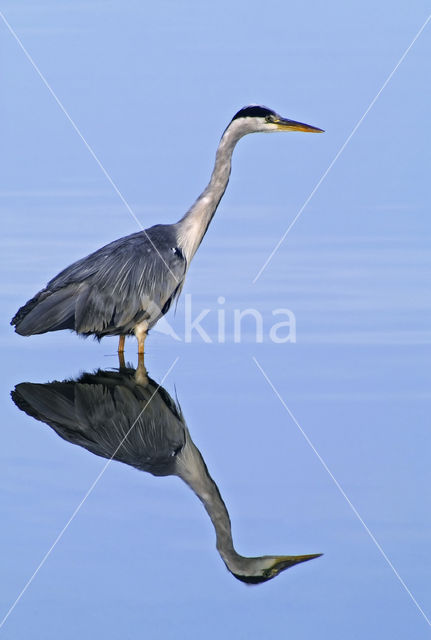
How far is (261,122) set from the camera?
7410 mm

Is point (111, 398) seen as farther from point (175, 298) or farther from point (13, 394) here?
point (175, 298)

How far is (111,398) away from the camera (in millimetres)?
5832

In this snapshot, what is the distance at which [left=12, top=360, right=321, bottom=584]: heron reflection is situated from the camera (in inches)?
160

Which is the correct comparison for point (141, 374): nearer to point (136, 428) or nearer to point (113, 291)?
point (113, 291)

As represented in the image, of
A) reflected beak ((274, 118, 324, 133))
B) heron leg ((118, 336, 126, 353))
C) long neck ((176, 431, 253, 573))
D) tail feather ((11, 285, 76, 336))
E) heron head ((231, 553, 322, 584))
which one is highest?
reflected beak ((274, 118, 324, 133))

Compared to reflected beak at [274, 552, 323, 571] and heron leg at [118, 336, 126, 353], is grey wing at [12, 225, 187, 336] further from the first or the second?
reflected beak at [274, 552, 323, 571]

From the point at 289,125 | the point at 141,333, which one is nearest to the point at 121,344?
the point at 141,333

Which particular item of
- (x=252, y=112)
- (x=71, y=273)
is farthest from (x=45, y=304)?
(x=252, y=112)

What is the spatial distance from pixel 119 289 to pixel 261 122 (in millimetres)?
1540

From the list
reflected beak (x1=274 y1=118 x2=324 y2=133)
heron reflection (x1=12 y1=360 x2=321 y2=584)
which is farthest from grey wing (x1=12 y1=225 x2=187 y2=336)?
reflected beak (x1=274 y1=118 x2=324 y2=133)

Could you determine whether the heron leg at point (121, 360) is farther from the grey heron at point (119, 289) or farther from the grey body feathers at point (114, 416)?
the grey body feathers at point (114, 416)

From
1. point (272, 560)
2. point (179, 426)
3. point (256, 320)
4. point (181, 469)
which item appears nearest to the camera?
point (272, 560)

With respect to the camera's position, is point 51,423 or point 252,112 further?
point 252,112

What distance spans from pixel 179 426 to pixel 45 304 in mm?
1711
